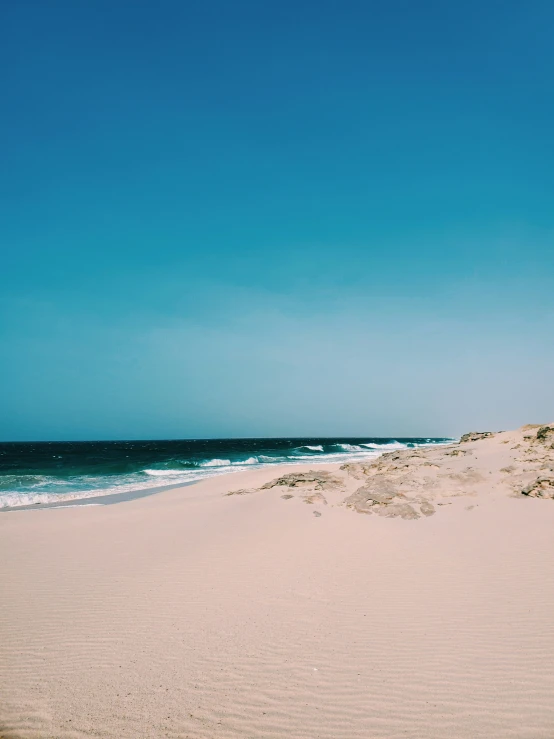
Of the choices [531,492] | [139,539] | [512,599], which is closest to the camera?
[512,599]

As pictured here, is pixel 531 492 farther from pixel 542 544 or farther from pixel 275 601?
pixel 275 601

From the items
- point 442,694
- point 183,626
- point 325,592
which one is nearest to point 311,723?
point 442,694

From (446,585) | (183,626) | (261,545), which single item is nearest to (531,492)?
(446,585)

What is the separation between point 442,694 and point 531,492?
12325 mm

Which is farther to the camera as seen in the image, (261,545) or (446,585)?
(261,545)

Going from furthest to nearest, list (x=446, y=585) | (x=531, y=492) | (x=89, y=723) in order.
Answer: (x=531, y=492) < (x=446, y=585) < (x=89, y=723)

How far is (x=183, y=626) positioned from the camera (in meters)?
7.08

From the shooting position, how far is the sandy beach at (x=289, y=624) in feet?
16.0

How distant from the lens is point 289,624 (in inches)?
280

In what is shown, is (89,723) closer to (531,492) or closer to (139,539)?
(139,539)

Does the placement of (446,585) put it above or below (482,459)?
below

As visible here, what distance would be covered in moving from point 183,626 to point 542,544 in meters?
9.33

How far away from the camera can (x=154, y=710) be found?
16.2 ft

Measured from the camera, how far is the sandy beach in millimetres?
4871
